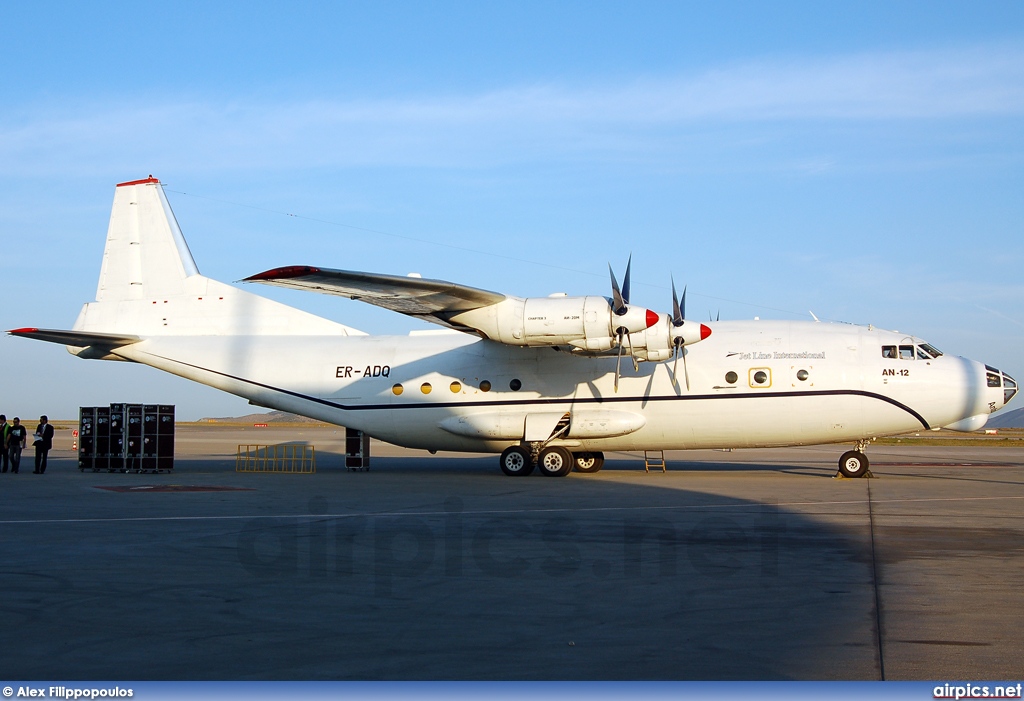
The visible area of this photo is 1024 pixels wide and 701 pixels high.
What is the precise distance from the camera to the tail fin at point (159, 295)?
2861cm

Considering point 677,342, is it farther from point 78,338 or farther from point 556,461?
point 78,338

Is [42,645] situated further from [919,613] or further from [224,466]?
[224,466]

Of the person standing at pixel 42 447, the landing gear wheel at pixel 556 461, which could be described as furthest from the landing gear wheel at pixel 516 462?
the person standing at pixel 42 447

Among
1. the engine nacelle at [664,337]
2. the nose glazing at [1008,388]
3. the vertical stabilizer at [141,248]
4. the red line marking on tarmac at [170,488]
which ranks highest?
the vertical stabilizer at [141,248]

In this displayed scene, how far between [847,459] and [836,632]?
1861 cm

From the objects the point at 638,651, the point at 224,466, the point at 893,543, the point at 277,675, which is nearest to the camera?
the point at 277,675

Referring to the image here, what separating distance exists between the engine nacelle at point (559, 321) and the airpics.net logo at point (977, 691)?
60.1 ft

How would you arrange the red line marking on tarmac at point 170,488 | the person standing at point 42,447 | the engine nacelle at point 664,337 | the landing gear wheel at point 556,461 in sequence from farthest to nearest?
the person standing at point 42,447 → the landing gear wheel at point 556,461 → the engine nacelle at point 664,337 → the red line marking on tarmac at point 170,488

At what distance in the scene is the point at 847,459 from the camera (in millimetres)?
24547

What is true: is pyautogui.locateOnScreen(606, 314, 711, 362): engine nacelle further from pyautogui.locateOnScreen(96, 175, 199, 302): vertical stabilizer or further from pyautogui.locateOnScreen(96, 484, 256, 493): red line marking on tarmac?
pyautogui.locateOnScreen(96, 175, 199, 302): vertical stabilizer

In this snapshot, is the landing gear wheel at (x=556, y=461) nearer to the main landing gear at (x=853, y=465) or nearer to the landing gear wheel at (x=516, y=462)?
the landing gear wheel at (x=516, y=462)

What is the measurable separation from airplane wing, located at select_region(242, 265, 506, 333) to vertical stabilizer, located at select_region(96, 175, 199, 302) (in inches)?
339

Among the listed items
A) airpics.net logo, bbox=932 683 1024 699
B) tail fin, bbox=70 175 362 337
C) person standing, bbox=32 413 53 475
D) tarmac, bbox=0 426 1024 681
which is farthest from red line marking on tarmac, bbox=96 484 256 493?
airpics.net logo, bbox=932 683 1024 699

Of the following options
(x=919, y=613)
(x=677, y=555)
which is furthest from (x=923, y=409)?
(x=919, y=613)
